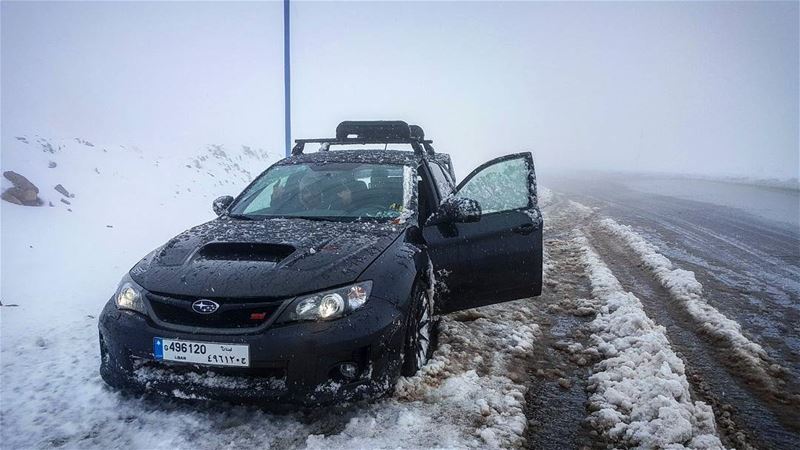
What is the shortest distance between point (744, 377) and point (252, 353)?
349cm

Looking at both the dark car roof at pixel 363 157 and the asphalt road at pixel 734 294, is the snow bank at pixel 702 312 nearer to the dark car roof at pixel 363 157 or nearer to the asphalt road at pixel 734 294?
the asphalt road at pixel 734 294

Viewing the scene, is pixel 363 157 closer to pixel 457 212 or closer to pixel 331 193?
pixel 331 193

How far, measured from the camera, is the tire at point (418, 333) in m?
3.10

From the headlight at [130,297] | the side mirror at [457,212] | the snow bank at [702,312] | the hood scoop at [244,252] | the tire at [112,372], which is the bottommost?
the snow bank at [702,312]

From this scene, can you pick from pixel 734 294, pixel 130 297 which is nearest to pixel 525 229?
pixel 130 297

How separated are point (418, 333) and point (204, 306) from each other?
4.69 ft

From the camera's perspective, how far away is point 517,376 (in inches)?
138

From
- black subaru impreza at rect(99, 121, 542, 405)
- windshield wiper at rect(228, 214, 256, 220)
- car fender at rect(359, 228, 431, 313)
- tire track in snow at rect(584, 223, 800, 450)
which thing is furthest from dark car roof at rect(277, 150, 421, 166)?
tire track in snow at rect(584, 223, 800, 450)

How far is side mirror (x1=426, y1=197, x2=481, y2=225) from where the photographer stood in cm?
374

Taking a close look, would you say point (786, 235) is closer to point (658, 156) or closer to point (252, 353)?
point (252, 353)

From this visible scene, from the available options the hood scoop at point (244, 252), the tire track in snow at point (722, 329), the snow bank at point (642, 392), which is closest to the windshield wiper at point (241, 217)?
the hood scoop at point (244, 252)

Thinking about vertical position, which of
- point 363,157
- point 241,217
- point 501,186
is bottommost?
point 241,217

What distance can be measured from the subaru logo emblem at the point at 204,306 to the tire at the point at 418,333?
1161 millimetres

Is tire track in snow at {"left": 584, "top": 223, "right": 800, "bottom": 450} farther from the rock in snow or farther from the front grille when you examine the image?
the rock in snow
